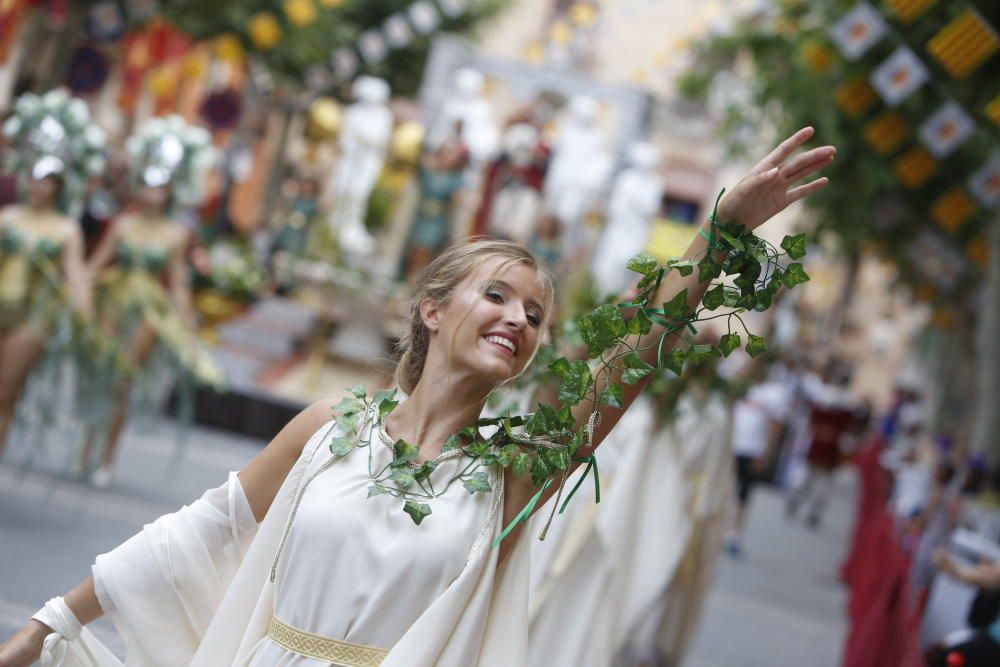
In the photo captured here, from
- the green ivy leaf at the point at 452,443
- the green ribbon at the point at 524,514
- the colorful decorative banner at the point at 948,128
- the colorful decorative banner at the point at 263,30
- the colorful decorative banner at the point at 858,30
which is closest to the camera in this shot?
the green ribbon at the point at 524,514

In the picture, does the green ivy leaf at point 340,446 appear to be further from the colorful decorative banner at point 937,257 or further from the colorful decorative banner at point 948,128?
the colorful decorative banner at point 937,257

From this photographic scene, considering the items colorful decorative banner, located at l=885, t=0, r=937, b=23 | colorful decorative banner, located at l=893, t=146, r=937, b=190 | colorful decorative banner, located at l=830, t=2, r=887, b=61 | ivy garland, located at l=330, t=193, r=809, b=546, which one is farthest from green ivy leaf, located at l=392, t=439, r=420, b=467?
colorful decorative banner, located at l=893, t=146, r=937, b=190

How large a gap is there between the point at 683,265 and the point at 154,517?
613 cm

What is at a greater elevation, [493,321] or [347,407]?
[493,321]

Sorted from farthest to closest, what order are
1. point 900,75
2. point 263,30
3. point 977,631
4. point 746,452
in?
point 263,30, point 900,75, point 746,452, point 977,631

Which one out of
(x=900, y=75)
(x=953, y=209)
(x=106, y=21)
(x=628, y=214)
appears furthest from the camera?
(x=628, y=214)

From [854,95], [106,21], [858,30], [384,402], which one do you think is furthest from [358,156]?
[384,402]

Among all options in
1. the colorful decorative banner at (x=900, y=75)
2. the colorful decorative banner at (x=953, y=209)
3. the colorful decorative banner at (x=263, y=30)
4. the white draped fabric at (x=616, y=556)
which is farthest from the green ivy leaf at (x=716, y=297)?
the colorful decorative banner at (x=263, y=30)

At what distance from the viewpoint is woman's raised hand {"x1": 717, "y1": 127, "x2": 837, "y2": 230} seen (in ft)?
8.90

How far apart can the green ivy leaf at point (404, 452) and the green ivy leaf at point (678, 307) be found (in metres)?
0.57

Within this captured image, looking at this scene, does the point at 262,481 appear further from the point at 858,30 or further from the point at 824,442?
the point at 824,442

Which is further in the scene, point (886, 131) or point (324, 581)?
point (886, 131)

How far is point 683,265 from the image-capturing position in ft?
9.11

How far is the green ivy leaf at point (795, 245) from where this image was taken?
2.71 meters
